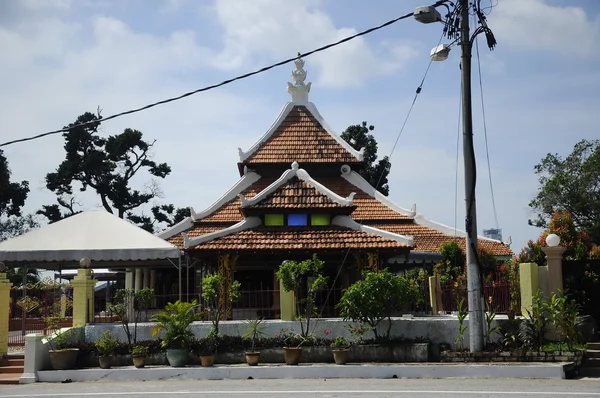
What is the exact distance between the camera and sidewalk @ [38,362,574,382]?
14.1m

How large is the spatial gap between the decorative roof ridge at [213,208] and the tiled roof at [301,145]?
69 centimetres

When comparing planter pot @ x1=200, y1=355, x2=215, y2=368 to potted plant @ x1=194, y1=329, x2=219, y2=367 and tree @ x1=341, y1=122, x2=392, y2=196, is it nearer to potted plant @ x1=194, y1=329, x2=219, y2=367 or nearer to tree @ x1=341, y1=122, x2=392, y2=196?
potted plant @ x1=194, y1=329, x2=219, y2=367

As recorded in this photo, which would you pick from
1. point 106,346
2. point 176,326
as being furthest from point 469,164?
point 106,346

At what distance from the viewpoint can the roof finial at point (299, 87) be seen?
30.4m

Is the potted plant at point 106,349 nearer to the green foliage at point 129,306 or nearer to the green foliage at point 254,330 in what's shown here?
the green foliage at point 129,306

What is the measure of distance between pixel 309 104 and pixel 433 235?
7.54 metres

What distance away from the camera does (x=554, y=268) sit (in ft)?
53.9

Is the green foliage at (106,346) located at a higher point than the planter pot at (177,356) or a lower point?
higher

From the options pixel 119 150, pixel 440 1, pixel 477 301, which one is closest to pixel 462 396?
pixel 477 301

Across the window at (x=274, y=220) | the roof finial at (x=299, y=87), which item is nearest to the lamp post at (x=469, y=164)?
the window at (x=274, y=220)

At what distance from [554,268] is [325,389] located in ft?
20.9

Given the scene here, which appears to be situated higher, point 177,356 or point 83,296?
point 83,296

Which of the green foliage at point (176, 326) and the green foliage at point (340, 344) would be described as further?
the green foliage at point (176, 326)

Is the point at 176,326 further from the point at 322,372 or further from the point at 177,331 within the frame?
the point at 322,372
